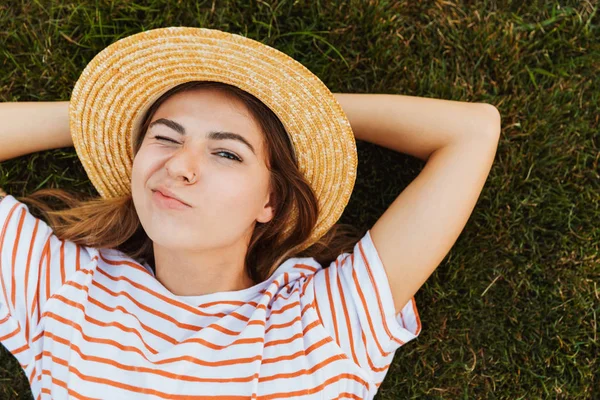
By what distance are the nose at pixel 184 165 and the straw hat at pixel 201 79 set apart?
315 mm

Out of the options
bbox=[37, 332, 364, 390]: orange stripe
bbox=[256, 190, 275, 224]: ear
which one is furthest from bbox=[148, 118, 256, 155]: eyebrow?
bbox=[37, 332, 364, 390]: orange stripe

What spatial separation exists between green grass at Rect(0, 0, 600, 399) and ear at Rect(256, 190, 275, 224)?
0.75m

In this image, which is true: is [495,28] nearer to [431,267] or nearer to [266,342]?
[431,267]

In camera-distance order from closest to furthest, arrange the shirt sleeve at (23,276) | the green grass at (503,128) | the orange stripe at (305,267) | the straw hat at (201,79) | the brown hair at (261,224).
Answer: the straw hat at (201,79) → the brown hair at (261,224) → the shirt sleeve at (23,276) → the orange stripe at (305,267) → the green grass at (503,128)

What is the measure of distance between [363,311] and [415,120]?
0.93m

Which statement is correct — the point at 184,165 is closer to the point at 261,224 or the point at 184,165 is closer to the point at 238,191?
the point at 238,191

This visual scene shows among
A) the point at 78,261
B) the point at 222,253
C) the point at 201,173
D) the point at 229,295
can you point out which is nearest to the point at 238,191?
the point at 201,173

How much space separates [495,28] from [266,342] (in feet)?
6.82

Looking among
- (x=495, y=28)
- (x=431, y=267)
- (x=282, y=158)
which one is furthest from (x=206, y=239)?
(x=495, y=28)

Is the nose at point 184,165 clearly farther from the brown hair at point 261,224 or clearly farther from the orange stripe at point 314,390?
the orange stripe at point 314,390

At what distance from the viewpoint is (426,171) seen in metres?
2.57

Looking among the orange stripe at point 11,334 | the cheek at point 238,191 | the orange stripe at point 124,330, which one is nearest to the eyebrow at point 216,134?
the cheek at point 238,191

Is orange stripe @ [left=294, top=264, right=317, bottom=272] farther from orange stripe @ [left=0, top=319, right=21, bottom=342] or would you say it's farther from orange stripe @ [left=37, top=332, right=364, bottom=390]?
orange stripe @ [left=0, top=319, right=21, bottom=342]

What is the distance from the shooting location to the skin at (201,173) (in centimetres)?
220
